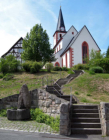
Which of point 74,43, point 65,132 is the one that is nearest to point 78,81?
point 65,132

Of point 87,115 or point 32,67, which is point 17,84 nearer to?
point 32,67

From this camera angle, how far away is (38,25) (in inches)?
1308

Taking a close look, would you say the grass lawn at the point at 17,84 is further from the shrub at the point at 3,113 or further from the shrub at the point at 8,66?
the shrub at the point at 8,66

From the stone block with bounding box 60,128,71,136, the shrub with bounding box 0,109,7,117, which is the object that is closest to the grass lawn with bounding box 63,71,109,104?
the shrub with bounding box 0,109,7,117

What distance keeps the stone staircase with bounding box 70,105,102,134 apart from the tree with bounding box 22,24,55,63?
2379 cm

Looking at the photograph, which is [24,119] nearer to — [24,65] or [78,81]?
[78,81]

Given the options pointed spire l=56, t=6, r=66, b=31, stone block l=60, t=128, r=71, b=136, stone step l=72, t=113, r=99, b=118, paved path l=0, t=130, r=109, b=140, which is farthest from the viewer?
pointed spire l=56, t=6, r=66, b=31

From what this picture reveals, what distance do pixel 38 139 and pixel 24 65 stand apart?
19.1 meters

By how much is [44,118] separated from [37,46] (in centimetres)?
2463

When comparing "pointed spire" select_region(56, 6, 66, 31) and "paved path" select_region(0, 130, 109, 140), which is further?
"pointed spire" select_region(56, 6, 66, 31)

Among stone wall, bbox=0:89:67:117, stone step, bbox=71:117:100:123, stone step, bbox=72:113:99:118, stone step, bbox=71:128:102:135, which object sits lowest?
stone step, bbox=71:128:102:135

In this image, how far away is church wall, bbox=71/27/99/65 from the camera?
105 ft

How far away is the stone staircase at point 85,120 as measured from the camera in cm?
591

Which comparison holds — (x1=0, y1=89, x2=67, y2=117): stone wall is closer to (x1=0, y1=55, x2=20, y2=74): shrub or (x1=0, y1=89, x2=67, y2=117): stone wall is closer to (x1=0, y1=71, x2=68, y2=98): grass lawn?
(x1=0, y1=71, x2=68, y2=98): grass lawn
